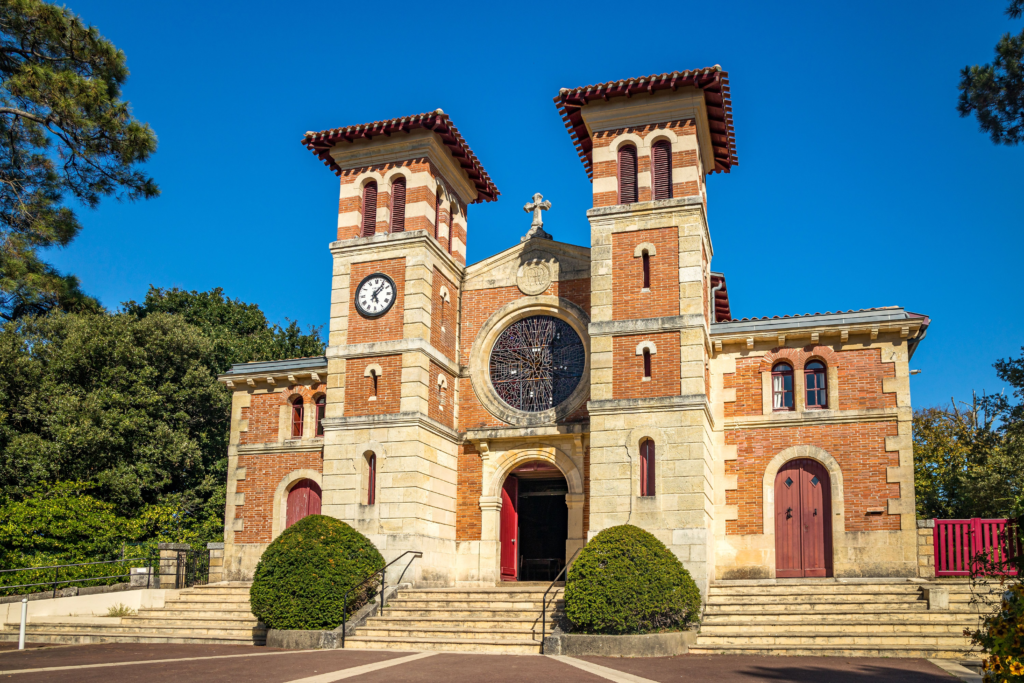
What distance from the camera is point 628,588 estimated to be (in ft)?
48.5

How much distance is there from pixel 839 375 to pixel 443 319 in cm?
907

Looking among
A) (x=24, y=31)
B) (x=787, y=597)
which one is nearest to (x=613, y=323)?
(x=787, y=597)

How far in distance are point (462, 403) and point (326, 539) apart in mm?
5979

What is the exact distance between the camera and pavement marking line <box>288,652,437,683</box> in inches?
444

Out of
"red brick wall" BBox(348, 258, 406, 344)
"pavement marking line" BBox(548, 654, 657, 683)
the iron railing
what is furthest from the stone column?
"pavement marking line" BBox(548, 654, 657, 683)

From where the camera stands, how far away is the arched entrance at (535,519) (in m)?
21.5

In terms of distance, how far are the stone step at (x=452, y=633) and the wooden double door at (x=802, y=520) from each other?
19.6 feet

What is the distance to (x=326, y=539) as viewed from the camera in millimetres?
16984

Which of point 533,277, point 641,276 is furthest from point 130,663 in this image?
point 533,277

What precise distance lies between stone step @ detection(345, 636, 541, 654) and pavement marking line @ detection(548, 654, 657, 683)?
35.7 inches

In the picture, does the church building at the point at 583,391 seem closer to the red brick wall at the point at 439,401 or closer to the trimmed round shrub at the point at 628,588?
the red brick wall at the point at 439,401

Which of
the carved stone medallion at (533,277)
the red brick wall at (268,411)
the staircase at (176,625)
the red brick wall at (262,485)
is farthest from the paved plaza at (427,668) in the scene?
the carved stone medallion at (533,277)

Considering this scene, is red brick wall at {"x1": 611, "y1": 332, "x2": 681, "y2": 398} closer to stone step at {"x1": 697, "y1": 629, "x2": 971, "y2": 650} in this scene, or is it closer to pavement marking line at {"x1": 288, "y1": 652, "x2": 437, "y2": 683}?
stone step at {"x1": 697, "y1": 629, "x2": 971, "y2": 650}

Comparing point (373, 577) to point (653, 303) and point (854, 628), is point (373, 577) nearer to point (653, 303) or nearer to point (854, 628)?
point (653, 303)
